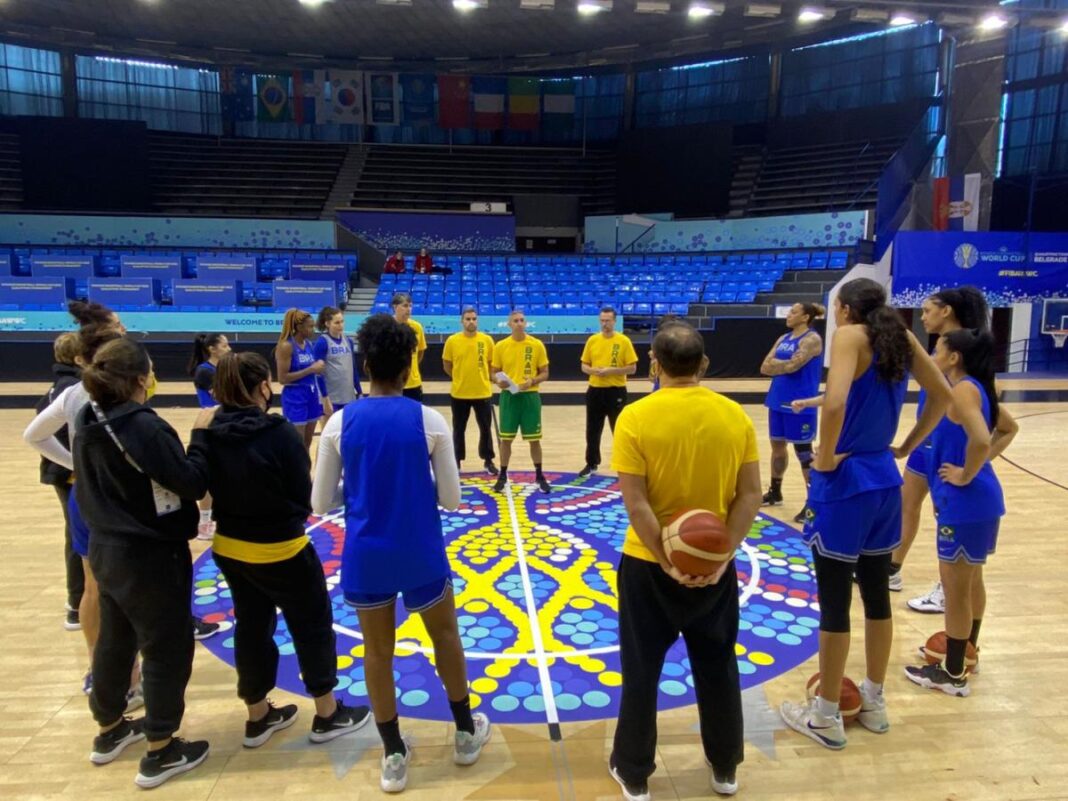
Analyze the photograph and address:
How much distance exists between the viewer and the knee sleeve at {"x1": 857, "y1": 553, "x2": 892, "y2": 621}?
8.42 feet

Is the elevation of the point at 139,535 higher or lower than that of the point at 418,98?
lower

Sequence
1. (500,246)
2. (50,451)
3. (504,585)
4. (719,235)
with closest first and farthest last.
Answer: (50,451) < (504,585) < (719,235) < (500,246)

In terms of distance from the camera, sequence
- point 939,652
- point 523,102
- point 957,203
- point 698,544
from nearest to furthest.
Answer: point 698,544 → point 939,652 → point 957,203 → point 523,102

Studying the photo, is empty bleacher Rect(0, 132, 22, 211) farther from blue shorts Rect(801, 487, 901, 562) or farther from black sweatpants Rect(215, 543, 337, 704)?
blue shorts Rect(801, 487, 901, 562)

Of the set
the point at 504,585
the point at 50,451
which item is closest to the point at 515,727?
the point at 504,585

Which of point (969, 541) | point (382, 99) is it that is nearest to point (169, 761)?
point (969, 541)

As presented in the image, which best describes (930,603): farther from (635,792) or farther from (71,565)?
(71,565)

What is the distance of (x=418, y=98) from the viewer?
25.1 m

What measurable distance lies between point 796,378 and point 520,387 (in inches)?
88.0

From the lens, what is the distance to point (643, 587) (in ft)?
7.20

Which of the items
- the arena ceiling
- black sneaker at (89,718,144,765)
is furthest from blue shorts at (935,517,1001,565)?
the arena ceiling

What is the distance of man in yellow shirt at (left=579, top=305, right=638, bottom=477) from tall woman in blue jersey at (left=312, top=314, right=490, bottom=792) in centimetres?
390

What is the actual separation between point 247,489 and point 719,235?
18087 millimetres

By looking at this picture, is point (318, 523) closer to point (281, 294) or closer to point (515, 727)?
point (515, 727)
